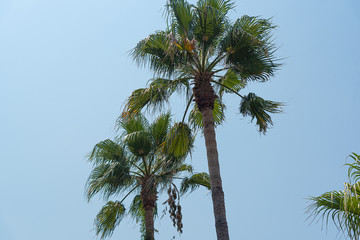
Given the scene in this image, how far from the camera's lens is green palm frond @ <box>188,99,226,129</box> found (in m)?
12.3

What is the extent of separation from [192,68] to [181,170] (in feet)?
13.9

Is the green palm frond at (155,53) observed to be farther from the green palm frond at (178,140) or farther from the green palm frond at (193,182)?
the green palm frond at (193,182)

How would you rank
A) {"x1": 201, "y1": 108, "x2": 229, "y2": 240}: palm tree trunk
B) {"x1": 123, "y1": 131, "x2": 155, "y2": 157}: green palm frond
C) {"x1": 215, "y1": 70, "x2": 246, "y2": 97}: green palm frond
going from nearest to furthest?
{"x1": 201, "y1": 108, "x2": 229, "y2": 240}: palm tree trunk → {"x1": 215, "y1": 70, "x2": 246, "y2": 97}: green palm frond → {"x1": 123, "y1": 131, "x2": 155, "y2": 157}: green palm frond

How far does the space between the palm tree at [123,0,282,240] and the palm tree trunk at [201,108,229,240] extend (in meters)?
0.02

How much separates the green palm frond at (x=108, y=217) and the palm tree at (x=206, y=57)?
→ 378cm

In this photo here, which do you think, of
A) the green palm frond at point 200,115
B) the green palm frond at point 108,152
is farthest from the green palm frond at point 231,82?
the green palm frond at point 108,152

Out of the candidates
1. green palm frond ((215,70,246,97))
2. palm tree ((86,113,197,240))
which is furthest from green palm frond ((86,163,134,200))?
green palm frond ((215,70,246,97))

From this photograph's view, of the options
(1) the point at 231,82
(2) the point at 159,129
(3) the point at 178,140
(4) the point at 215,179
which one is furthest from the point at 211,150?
(2) the point at 159,129

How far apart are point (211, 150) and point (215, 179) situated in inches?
27.3

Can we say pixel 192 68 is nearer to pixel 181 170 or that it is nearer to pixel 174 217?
pixel 174 217

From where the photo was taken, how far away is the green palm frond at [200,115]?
12.3m

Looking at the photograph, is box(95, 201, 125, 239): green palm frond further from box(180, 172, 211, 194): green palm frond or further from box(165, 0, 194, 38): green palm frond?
box(165, 0, 194, 38): green palm frond

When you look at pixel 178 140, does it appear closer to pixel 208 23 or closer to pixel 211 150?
pixel 211 150

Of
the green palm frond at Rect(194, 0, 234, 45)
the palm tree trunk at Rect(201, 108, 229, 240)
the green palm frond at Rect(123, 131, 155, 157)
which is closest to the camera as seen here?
the palm tree trunk at Rect(201, 108, 229, 240)
